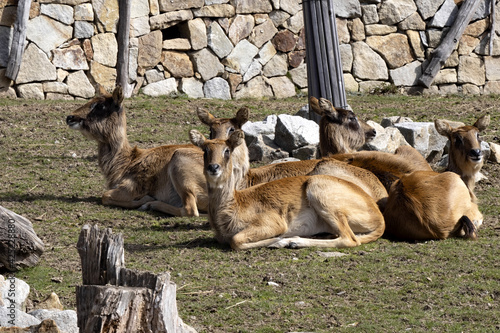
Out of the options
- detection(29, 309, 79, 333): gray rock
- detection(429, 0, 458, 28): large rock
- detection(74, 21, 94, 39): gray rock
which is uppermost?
detection(74, 21, 94, 39): gray rock

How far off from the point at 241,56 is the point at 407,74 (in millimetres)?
3728

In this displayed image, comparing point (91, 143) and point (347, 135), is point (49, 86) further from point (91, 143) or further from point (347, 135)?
point (347, 135)

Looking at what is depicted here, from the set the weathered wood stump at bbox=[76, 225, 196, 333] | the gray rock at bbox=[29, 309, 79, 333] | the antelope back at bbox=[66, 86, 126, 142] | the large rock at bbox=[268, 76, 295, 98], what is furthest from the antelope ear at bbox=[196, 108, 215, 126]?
the large rock at bbox=[268, 76, 295, 98]

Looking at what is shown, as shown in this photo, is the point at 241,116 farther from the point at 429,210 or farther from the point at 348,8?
the point at 348,8

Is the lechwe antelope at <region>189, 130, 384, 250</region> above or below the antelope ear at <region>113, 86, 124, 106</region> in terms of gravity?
below

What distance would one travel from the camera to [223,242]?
695 cm

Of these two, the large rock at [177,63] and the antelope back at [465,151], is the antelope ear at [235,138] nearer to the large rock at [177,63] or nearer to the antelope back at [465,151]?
the antelope back at [465,151]

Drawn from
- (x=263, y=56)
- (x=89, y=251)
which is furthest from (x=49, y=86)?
(x=89, y=251)

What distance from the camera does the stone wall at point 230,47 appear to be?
12812 mm

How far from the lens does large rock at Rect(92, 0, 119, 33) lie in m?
13.1

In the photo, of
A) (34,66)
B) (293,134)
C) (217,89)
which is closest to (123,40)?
(34,66)

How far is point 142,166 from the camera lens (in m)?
8.88

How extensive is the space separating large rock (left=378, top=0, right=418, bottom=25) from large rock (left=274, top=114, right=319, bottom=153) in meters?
6.03

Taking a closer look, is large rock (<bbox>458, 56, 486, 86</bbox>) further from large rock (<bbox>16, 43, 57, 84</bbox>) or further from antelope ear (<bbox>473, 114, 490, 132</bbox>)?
large rock (<bbox>16, 43, 57, 84</bbox>)
